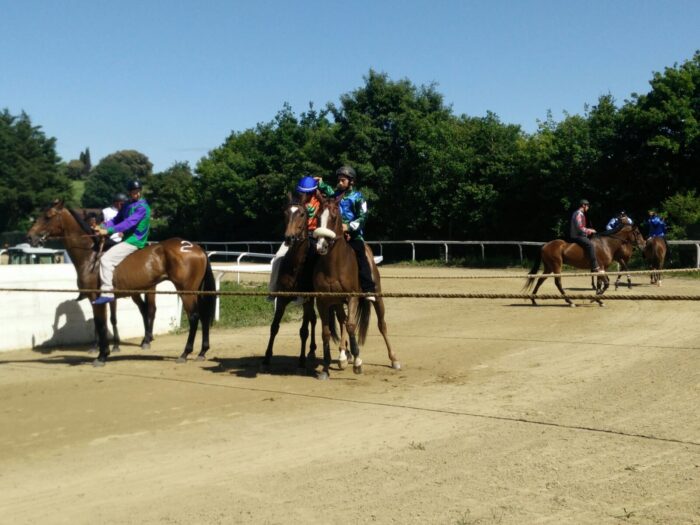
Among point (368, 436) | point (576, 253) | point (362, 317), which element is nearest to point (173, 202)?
point (576, 253)

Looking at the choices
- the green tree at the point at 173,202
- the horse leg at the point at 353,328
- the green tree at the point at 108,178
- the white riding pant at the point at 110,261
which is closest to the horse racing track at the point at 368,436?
the horse leg at the point at 353,328

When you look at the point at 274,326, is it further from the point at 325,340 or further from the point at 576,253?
the point at 576,253

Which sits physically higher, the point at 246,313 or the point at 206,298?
the point at 206,298

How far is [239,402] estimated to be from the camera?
8.97 metres

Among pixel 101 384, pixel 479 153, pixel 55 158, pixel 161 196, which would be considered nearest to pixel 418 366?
pixel 101 384

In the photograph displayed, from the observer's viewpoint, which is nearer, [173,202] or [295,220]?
[295,220]

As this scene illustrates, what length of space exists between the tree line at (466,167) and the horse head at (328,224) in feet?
68.9

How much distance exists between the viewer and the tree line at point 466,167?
101 feet

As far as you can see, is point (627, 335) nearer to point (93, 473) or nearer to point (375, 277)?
point (375, 277)

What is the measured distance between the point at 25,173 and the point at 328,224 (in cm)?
7444

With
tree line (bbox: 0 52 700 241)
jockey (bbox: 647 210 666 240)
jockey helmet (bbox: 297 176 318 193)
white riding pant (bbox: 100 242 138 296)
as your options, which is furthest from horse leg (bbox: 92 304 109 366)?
tree line (bbox: 0 52 700 241)

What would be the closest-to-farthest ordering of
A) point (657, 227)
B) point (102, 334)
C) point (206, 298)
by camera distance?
point (102, 334)
point (206, 298)
point (657, 227)

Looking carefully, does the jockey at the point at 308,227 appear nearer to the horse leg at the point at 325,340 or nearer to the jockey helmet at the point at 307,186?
the jockey helmet at the point at 307,186

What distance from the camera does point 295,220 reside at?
9711 mm
